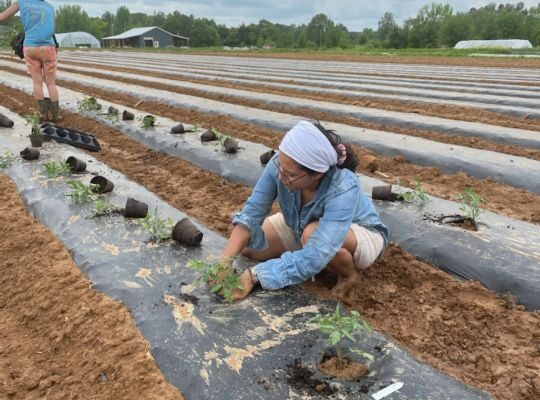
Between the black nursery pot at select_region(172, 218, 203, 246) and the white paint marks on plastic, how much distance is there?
5.33 feet

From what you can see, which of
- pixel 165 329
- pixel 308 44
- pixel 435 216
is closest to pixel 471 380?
pixel 165 329

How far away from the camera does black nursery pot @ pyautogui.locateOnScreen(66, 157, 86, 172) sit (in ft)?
15.7

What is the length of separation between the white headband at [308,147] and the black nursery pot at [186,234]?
103 centimetres

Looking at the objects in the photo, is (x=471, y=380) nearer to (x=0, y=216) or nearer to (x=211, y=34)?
(x=0, y=216)

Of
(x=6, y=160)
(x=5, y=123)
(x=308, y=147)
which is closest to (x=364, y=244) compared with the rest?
(x=308, y=147)

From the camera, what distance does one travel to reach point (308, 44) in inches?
2643

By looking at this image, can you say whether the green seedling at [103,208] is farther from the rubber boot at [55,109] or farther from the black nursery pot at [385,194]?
the rubber boot at [55,109]

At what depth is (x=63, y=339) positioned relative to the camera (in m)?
2.58

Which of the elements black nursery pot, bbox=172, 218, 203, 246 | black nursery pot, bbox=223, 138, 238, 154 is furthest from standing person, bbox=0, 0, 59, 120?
black nursery pot, bbox=172, 218, 203, 246

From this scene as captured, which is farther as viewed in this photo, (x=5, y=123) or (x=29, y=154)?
(x=5, y=123)

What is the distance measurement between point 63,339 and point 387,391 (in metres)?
1.61

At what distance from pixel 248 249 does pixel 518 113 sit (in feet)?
23.2

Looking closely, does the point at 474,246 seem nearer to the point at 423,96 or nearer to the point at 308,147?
the point at 308,147

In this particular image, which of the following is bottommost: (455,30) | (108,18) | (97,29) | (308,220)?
(308,220)
